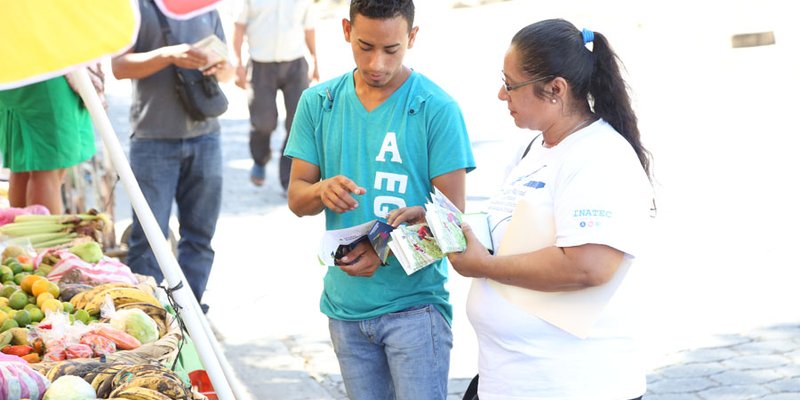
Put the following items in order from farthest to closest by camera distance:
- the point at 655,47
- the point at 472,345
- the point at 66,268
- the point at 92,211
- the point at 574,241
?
1. the point at 655,47
2. the point at 472,345
3. the point at 92,211
4. the point at 66,268
5. the point at 574,241

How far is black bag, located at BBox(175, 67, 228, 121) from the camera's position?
5.97 meters

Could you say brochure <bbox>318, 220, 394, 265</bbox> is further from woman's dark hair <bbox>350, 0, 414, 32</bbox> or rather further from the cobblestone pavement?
the cobblestone pavement

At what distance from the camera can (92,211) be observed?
5691 millimetres

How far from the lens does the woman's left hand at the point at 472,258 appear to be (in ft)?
9.44

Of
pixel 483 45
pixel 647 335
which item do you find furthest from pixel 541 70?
pixel 483 45

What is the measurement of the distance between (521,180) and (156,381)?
1.19 meters

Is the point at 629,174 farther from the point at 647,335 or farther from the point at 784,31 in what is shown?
the point at 784,31

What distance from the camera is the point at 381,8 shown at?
10.7 ft

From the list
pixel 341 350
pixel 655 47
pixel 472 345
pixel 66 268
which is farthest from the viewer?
pixel 655 47

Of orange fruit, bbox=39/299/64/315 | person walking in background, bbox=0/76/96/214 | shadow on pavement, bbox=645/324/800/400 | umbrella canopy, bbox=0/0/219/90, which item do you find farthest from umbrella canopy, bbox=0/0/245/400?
shadow on pavement, bbox=645/324/800/400

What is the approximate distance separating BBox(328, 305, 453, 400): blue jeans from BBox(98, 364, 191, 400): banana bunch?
0.57m

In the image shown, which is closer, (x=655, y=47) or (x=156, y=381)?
(x=156, y=381)

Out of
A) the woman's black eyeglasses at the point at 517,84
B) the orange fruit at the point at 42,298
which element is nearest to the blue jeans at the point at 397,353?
the woman's black eyeglasses at the point at 517,84

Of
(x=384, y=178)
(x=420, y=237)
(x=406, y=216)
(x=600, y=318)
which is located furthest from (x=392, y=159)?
(x=600, y=318)
